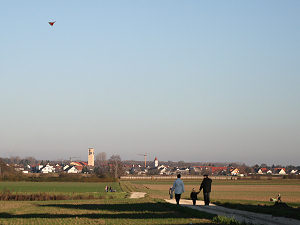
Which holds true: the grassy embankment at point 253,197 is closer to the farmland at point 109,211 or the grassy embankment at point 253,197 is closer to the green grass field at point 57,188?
the farmland at point 109,211

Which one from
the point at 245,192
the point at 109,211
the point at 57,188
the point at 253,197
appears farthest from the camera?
the point at 57,188

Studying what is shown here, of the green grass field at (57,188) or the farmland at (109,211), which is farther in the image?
the green grass field at (57,188)

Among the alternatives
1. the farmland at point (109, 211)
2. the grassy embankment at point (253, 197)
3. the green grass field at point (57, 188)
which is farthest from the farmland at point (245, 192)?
the green grass field at point (57, 188)

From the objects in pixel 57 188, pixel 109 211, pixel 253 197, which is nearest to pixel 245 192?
pixel 253 197

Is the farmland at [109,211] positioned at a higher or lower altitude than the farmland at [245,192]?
higher

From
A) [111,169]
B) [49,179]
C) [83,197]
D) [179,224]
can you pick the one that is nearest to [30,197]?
[83,197]

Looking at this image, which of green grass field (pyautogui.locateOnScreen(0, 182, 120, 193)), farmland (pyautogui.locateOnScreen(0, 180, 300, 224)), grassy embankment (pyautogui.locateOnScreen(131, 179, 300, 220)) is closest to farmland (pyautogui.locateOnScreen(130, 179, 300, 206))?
grassy embankment (pyautogui.locateOnScreen(131, 179, 300, 220))

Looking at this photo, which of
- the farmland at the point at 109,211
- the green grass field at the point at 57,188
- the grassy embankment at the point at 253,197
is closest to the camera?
the farmland at the point at 109,211

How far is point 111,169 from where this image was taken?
198250 mm

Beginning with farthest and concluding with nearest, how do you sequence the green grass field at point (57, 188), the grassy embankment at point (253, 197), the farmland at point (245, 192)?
the green grass field at point (57, 188) < the farmland at point (245, 192) < the grassy embankment at point (253, 197)

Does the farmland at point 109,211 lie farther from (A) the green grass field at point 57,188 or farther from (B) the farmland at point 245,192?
(A) the green grass field at point 57,188

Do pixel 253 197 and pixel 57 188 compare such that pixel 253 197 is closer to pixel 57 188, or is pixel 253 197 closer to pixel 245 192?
pixel 245 192

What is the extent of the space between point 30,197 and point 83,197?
22.0ft

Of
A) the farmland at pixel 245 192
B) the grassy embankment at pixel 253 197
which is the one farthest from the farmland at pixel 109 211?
the farmland at pixel 245 192
